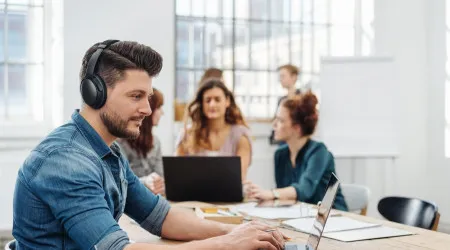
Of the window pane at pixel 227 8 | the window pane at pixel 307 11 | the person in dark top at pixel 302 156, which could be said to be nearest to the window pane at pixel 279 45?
the window pane at pixel 307 11

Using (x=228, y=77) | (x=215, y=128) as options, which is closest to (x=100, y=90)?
(x=215, y=128)

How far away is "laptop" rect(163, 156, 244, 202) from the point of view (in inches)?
113

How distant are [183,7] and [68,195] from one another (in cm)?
442

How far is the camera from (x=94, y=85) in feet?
5.30

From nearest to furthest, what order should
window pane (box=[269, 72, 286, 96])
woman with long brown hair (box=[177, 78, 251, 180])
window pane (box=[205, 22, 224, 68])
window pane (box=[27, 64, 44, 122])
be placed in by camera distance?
woman with long brown hair (box=[177, 78, 251, 180]), window pane (box=[27, 64, 44, 122]), window pane (box=[205, 22, 224, 68]), window pane (box=[269, 72, 286, 96])

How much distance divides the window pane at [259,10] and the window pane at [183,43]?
0.70m

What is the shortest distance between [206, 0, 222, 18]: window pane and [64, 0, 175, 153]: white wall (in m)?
0.44

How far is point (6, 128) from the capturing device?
16.4ft

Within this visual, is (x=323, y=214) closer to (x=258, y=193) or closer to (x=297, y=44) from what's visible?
(x=258, y=193)

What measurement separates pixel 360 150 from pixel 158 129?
75.4 inches

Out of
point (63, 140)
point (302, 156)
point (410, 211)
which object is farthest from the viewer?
Result: point (302, 156)

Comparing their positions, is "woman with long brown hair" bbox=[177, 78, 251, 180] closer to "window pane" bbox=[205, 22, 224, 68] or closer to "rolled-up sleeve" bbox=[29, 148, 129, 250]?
"window pane" bbox=[205, 22, 224, 68]

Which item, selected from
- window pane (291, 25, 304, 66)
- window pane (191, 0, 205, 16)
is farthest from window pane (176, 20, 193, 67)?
window pane (291, 25, 304, 66)

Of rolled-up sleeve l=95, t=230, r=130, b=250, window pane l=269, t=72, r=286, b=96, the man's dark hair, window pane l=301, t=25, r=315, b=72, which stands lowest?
rolled-up sleeve l=95, t=230, r=130, b=250
